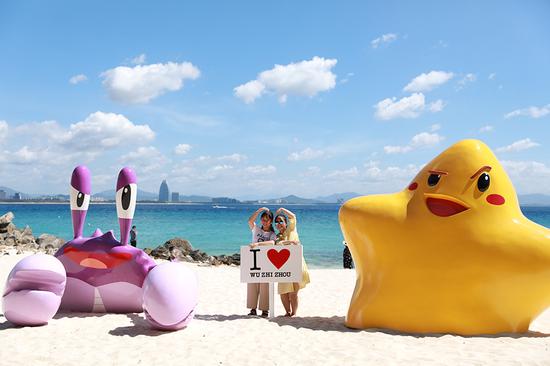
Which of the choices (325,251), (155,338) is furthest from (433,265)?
(325,251)

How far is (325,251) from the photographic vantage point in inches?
1089

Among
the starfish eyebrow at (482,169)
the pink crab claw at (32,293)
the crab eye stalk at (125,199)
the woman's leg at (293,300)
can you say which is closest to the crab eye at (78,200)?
the crab eye stalk at (125,199)

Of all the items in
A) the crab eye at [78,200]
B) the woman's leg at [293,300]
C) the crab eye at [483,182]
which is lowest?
the woman's leg at [293,300]

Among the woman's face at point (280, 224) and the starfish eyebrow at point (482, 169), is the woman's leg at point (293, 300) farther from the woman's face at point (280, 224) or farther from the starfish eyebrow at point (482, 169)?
the starfish eyebrow at point (482, 169)

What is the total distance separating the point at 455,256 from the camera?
6.33 metres

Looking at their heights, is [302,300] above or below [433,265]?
below

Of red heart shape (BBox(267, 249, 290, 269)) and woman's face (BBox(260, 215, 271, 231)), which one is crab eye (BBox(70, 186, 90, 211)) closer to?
woman's face (BBox(260, 215, 271, 231))

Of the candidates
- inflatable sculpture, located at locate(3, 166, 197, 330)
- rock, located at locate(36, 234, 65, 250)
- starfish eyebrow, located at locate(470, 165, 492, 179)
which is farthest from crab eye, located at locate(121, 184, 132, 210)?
rock, located at locate(36, 234, 65, 250)

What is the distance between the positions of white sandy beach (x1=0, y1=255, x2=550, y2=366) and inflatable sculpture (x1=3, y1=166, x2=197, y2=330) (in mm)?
202

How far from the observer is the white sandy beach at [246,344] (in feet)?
17.3

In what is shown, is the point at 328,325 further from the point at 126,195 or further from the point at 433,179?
the point at 126,195

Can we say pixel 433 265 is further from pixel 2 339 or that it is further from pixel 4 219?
pixel 4 219

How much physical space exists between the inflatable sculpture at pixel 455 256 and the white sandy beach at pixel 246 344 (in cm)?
29

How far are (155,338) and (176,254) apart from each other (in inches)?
471
